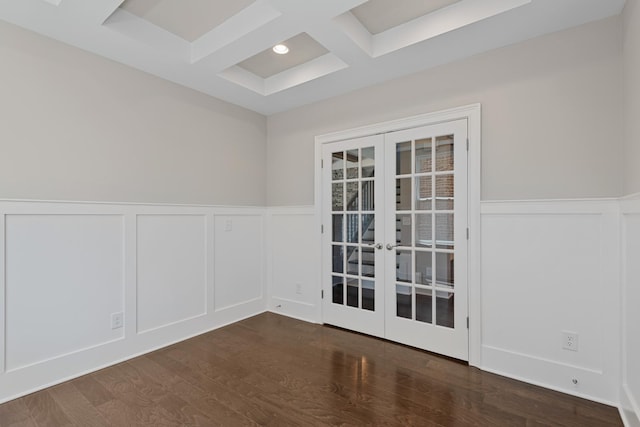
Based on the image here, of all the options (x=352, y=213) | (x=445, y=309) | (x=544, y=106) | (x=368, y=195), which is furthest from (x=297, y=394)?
(x=544, y=106)

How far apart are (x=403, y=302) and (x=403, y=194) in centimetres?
103

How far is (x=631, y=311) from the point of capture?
1795 millimetres

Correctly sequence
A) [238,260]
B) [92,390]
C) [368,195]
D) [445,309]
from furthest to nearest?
[238,260] → [368,195] → [445,309] → [92,390]

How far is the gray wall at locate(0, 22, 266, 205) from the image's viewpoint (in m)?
2.14

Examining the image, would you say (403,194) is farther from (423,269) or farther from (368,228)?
(423,269)

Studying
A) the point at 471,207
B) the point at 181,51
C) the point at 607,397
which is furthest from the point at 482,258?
the point at 181,51

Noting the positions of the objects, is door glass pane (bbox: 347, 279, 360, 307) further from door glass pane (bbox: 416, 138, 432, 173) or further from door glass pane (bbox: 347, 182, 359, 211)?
door glass pane (bbox: 416, 138, 432, 173)

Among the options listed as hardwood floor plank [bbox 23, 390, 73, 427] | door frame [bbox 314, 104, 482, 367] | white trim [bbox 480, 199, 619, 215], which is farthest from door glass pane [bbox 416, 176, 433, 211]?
hardwood floor plank [bbox 23, 390, 73, 427]

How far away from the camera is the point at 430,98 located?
277 cm

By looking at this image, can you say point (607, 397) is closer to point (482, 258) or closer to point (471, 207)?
point (482, 258)

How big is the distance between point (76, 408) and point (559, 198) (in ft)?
11.8

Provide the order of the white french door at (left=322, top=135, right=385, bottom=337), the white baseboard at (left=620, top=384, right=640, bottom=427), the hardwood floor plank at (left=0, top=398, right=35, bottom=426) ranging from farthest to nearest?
1. the white french door at (left=322, top=135, right=385, bottom=337)
2. the hardwood floor plank at (left=0, top=398, right=35, bottom=426)
3. the white baseboard at (left=620, top=384, right=640, bottom=427)

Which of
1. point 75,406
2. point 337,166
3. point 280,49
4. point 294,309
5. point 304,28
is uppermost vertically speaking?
point 280,49

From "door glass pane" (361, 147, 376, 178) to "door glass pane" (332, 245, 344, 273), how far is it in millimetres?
849
